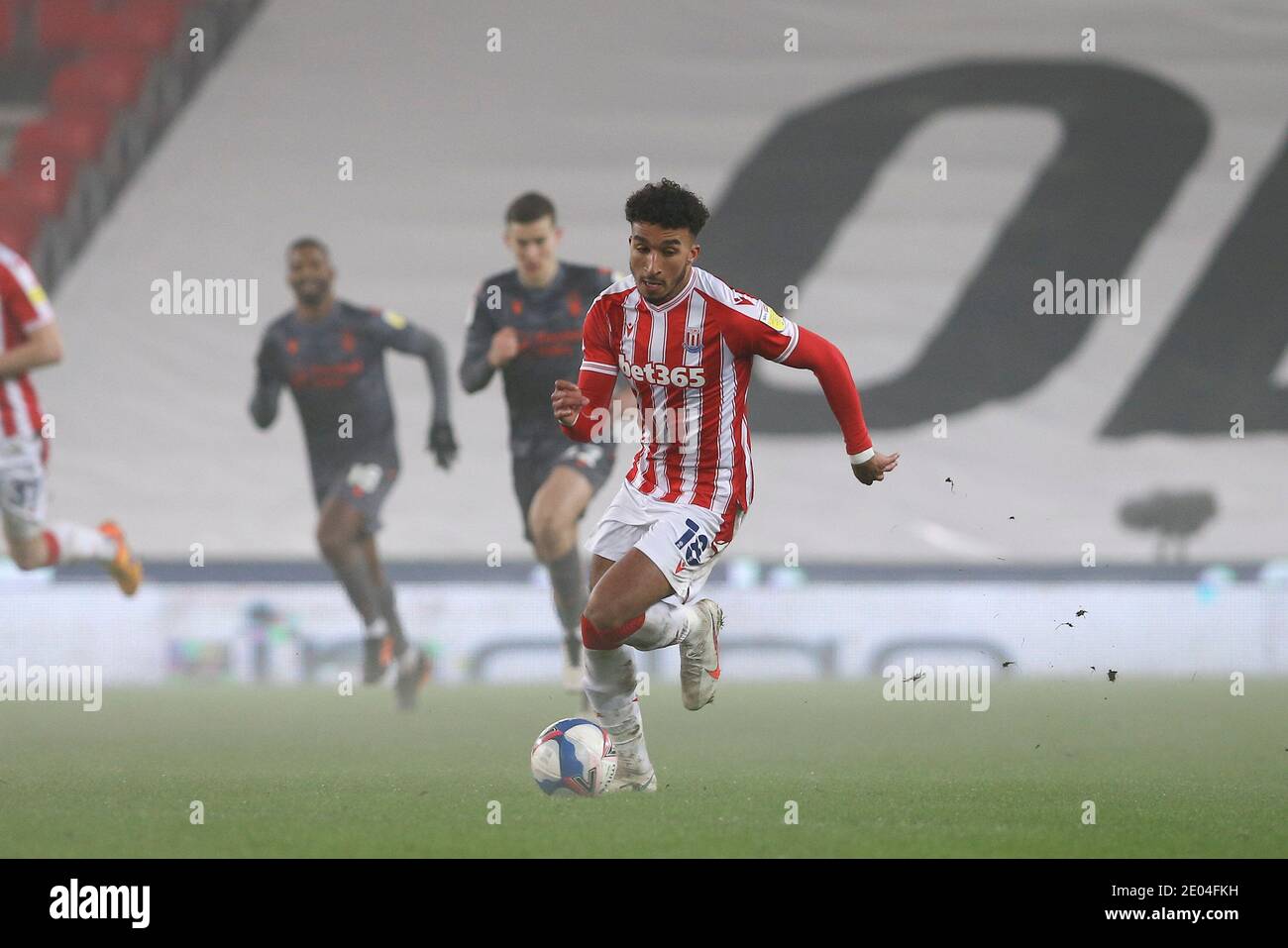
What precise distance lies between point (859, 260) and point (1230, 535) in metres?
4.27

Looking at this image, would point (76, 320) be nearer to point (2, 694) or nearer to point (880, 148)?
point (2, 694)

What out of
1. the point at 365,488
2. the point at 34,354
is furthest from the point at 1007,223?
the point at 34,354

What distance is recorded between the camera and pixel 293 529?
15555 millimetres

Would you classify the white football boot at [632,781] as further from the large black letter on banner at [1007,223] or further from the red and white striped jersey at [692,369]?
the large black letter on banner at [1007,223]

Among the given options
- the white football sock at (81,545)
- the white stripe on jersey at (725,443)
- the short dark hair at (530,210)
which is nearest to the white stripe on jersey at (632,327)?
the white stripe on jersey at (725,443)

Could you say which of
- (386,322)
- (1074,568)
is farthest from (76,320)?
A: (1074,568)

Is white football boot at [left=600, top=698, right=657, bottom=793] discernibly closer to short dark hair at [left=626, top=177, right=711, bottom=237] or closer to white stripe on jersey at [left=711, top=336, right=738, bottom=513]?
white stripe on jersey at [left=711, top=336, right=738, bottom=513]

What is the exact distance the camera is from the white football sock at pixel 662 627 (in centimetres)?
543

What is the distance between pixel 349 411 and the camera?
34.9ft

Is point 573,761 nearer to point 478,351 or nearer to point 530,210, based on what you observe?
point 478,351

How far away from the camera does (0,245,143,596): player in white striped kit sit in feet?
26.0

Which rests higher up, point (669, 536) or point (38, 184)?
point (38, 184)

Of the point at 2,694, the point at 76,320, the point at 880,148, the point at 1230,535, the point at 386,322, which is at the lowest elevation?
the point at 2,694

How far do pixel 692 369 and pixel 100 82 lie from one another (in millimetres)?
13075
